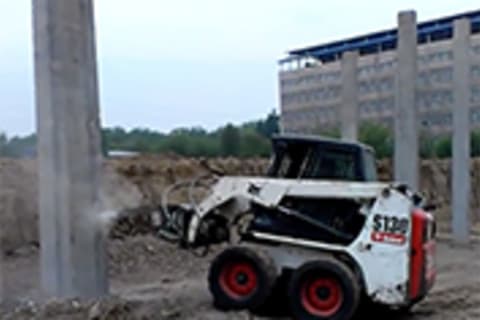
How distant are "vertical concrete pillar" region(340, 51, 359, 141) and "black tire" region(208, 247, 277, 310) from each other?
1057cm

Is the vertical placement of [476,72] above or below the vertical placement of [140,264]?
above

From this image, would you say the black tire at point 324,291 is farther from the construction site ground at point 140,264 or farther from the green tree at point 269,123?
the green tree at point 269,123

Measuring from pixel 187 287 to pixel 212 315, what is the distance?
2329mm

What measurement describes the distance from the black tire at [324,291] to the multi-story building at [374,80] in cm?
1278

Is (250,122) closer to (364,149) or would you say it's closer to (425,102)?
(425,102)

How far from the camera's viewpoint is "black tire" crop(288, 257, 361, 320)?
6863 mm

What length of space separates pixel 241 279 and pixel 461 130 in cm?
1003

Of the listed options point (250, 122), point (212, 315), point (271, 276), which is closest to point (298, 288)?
→ point (271, 276)

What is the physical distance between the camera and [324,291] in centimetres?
705

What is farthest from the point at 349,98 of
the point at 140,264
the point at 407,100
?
the point at 140,264

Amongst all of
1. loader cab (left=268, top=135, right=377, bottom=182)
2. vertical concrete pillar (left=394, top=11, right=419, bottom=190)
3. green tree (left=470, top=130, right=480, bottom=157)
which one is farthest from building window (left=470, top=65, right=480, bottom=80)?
loader cab (left=268, top=135, right=377, bottom=182)

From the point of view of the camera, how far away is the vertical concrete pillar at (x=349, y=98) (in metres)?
17.6

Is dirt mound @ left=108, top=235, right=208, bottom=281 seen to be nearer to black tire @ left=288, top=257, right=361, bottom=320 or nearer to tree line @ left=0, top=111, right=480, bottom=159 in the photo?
black tire @ left=288, top=257, right=361, bottom=320

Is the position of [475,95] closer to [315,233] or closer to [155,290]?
[155,290]
